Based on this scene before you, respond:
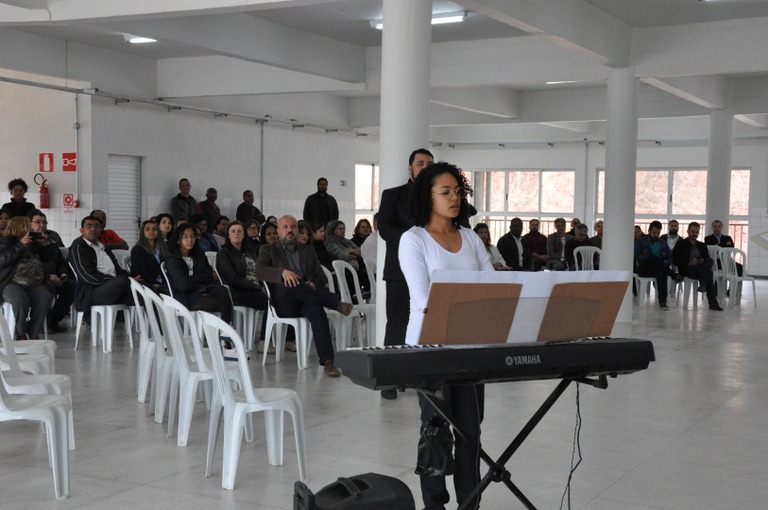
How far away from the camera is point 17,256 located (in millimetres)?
7152

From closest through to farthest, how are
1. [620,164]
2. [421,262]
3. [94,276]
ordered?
[421,262], [94,276], [620,164]

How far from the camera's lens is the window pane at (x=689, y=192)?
18766 millimetres

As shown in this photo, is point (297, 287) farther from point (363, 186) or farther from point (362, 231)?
point (363, 186)

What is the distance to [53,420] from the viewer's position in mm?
3725

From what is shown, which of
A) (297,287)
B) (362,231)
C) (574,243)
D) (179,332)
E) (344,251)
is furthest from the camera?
(574,243)

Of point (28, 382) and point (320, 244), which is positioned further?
point (320, 244)

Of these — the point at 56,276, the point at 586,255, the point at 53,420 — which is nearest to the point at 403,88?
the point at 53,420

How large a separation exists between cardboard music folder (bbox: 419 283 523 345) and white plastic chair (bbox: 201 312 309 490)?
1448mm

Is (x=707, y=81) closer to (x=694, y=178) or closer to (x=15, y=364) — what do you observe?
(x=694, y=178)

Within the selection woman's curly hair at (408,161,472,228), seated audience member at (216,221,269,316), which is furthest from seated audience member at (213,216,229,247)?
woman's curly hair at (408,161,472,228)

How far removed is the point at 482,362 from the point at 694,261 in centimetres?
1044

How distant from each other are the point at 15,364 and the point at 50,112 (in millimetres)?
8682

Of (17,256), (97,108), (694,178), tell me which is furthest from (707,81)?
(17,256)

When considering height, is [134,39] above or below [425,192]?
above
